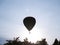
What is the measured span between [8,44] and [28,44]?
32.3ft

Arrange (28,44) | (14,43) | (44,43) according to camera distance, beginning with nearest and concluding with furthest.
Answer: (14,43) → (28,44) → (44,43)

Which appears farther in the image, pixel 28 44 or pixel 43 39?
pixel 43 39

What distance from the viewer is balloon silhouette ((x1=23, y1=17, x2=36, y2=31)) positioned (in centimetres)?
3712

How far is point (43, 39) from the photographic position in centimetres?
6825

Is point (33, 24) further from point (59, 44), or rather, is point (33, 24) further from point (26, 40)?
point (59, 44)

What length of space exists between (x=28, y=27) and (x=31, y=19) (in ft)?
8.59

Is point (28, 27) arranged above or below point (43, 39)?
below

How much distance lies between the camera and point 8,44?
49156 mm

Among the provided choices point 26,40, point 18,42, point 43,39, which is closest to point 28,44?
point 26,40

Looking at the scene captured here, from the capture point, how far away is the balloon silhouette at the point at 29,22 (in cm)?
3712

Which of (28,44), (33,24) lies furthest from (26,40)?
(33,24)

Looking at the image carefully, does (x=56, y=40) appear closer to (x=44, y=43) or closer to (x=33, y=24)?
(x=44, y=43)

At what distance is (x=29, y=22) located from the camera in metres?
37.9

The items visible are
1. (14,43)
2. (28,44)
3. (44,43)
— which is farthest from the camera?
(44,43)
